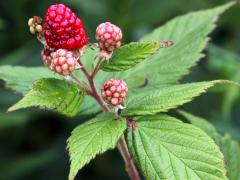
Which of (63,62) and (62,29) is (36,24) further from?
(63,62)

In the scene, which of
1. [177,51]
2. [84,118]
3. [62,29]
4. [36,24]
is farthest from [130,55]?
[84,118]

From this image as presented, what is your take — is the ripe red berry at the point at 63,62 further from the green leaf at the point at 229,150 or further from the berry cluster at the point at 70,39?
the green leaf at the point at 229,150

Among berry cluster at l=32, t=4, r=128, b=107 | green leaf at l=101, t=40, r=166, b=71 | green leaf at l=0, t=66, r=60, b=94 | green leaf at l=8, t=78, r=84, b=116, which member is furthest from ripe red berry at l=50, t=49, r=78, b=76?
green leaf at l=0, t=66, r=60, b=94

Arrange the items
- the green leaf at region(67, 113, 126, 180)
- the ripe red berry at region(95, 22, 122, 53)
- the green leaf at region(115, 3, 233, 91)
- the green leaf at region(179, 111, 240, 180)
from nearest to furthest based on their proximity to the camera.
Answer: the green leaf at region(67, 113, 126, 180), the ripe red berry at region(95, 22, 122, 53), the green leaf at region(179, 111, 240, 180), the green leaf at region(115, 3, 233, 91)

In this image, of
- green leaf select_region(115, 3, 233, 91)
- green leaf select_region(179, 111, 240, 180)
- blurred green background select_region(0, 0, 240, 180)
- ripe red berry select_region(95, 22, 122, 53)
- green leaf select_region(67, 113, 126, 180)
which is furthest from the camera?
blurred green background select_region(0, 0, 240, 180)

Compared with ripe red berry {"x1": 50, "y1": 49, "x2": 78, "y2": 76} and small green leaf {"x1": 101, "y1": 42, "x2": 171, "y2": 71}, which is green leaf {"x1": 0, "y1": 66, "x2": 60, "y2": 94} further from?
ripe red berry {"x1": 50, "y1": 49, "x2": 78, "y2": 76}

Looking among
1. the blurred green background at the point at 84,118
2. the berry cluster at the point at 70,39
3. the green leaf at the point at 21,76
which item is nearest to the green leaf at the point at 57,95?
the berry cluster at the point at 70,39
